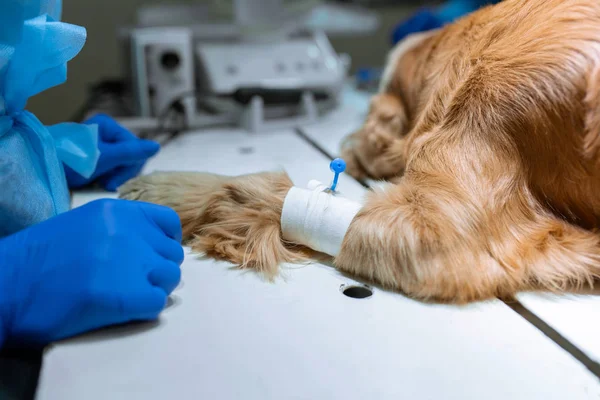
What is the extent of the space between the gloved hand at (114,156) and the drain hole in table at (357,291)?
0.42 m

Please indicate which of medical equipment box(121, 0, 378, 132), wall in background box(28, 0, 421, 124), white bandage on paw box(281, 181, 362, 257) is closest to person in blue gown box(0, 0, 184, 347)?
white bandage on paw box(281, 181, 362, 257)

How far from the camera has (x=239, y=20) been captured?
1291 millimetres

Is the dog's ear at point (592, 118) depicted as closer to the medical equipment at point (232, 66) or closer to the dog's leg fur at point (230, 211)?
the dog's leg fur at point (230, 211)

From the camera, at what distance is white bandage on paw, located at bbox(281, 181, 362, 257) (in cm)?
54

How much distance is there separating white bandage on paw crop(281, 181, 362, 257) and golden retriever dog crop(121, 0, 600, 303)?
14 mm

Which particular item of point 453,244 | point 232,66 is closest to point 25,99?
point 453,244

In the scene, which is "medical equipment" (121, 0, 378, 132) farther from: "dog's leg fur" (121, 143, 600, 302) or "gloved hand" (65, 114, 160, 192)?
"dog's leg fur" (121, 143, 600, 302)

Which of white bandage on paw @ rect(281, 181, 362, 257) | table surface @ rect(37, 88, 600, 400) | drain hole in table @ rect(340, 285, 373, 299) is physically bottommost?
drain hole in table @ rect(340, 285, 373, 299)

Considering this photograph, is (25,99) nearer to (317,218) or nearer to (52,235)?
(52,235)

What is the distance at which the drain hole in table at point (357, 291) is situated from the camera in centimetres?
51

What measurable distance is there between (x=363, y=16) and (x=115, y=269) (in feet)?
5.15

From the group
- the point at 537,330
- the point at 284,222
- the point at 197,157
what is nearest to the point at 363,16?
the point at 197,157

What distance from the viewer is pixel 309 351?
1.39 ft

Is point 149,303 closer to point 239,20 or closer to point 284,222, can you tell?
point 284,222
